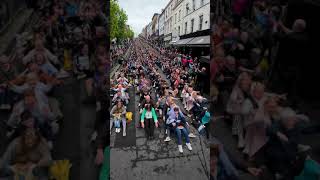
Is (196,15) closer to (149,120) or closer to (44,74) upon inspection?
(149,120)

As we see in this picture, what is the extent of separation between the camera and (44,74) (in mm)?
3430

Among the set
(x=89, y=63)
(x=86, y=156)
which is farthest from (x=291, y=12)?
(x=86, y=156)

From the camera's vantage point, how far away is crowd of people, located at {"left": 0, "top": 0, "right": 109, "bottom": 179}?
3383mm

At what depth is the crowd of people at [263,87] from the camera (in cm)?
320

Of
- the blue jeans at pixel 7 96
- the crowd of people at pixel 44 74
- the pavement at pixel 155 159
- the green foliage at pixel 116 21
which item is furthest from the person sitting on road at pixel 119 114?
the green foliage at pixel 116 21

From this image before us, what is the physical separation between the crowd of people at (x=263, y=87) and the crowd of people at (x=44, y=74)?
1.92 m

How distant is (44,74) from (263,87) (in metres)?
3.05

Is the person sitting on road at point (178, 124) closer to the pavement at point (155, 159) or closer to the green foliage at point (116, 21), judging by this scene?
the pavement at point (155, 159)

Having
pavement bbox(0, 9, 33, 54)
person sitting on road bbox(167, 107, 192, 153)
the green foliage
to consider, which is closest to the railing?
pavement bbox(0, 9, 33, 54)

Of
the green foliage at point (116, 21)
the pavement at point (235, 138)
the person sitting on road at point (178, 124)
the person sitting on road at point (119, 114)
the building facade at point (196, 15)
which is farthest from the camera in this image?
the green foliage at point (116, 21)

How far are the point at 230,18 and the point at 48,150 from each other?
3.24 m

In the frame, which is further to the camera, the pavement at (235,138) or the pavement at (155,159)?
the pavement at (155,159)

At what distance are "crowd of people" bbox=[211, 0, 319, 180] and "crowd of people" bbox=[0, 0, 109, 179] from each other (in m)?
1.92

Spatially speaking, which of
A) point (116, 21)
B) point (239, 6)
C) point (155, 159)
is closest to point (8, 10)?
point (239, 6)
